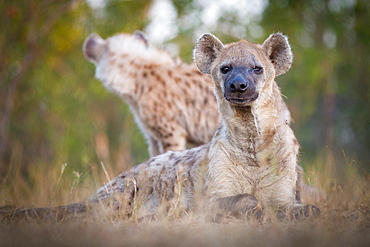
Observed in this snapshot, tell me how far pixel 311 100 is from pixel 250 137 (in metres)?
5.94

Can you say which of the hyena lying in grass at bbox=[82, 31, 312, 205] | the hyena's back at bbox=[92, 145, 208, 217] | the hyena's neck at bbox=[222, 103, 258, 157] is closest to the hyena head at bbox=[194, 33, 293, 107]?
the hyena's neck at bbox=[222, 103, 258, 157]

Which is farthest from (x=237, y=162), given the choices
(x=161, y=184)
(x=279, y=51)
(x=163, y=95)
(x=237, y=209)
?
(x=163, y=95)

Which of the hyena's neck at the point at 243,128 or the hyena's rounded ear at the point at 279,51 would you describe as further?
the hyena's rounded ear at the point at 279,51

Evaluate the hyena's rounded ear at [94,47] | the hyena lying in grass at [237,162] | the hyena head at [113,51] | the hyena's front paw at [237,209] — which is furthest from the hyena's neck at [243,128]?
the hyena's rounded ear at [94,47]

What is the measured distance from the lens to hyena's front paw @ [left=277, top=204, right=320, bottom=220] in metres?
3.21

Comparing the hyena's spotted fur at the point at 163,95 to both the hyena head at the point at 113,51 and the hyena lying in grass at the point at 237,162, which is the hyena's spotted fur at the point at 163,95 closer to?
the hyena head at the point at 113,51

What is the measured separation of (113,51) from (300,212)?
427cm

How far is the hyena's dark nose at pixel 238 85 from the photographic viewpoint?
11.4 ft

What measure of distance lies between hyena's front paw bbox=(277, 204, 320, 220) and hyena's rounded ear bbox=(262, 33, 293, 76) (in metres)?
1.10

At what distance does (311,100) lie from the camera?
934 cm

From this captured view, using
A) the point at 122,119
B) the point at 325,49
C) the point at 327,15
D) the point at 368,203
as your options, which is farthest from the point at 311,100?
the point at 368,203

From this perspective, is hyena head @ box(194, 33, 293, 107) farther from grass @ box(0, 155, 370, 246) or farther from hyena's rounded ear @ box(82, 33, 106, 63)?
hyena's rounded ear @ box(82, 33, 106, 63)

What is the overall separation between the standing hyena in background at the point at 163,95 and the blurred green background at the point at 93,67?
212 cm

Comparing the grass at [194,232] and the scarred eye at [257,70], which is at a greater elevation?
the scarred eye at [257,70]
